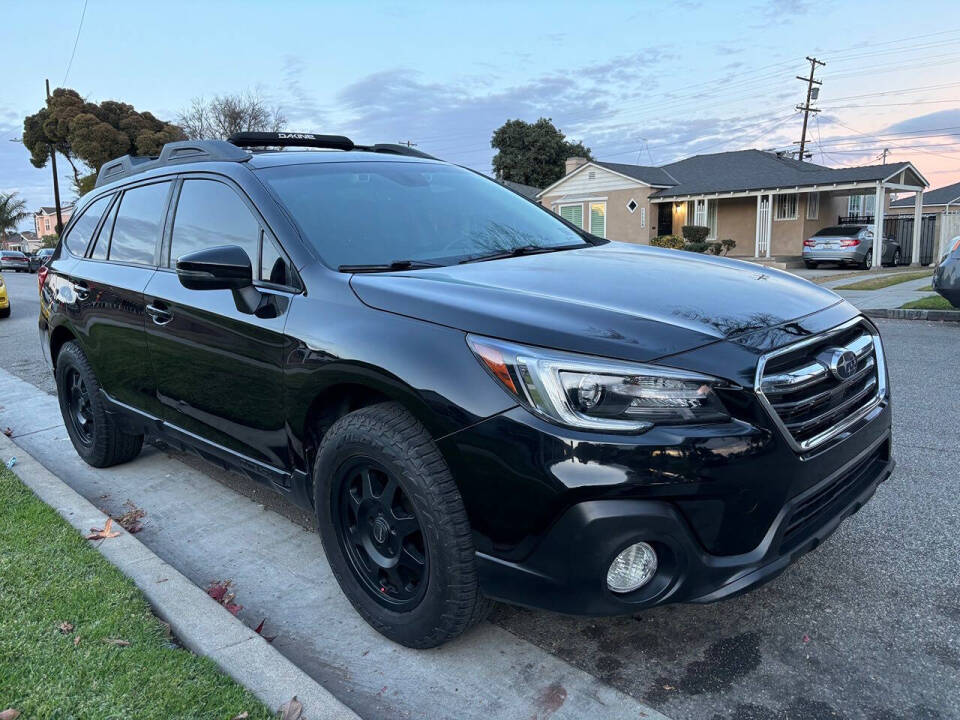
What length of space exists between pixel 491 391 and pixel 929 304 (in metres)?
11.2

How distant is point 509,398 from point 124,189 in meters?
3.29

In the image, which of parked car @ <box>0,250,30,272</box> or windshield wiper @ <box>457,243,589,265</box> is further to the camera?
parked car @ <box>0,250,30,272</box>

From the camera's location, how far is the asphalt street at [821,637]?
232 cm

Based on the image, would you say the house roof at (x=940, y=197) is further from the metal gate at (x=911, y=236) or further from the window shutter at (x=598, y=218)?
the window shutter at (x=598, y=218)

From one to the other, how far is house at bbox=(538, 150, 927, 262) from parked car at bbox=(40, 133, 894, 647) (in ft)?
85.9

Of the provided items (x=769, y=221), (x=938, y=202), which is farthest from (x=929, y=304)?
(x=938, y=202)

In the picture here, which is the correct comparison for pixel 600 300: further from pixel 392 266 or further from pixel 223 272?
pixel 223 272

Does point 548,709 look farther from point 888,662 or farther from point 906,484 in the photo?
point 906,484

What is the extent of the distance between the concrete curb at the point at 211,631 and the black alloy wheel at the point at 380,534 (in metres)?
0.40

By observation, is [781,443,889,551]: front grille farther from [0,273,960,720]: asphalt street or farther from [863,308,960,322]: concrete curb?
[863,308,960,322]: concrete curb

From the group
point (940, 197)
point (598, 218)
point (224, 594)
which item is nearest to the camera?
point (224, 594)

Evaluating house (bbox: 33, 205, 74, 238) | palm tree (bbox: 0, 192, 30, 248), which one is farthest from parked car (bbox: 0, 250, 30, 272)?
house (bbox: 33, 205, 74, 238)

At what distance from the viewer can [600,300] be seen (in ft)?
8.22

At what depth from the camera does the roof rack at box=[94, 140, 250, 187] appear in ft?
11.8
